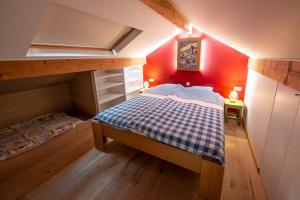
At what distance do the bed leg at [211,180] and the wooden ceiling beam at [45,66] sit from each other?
220 cm

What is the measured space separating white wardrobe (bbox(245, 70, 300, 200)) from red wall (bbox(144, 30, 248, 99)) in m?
1.26

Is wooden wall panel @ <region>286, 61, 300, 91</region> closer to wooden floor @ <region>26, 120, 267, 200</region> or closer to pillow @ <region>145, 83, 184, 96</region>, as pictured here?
wooden floor @ <region>26, 120, 267, 200</region>

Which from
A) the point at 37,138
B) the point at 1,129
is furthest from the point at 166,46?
the point at 1,129

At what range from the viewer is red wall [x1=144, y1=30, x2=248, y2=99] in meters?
3.07

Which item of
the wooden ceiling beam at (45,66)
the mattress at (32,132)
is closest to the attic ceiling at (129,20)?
the wooden ceiling beam at (45,66)

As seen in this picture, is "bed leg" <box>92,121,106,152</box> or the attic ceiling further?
"bed leg" <box>92,121,106,152</box>

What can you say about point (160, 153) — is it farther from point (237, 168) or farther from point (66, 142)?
point (66, 142)

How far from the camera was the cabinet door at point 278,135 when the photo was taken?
1187mm

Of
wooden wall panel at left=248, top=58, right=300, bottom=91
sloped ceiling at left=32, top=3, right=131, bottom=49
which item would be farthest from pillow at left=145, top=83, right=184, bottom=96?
wooden wall panel at left=248, top=58, right=300, bottom=91

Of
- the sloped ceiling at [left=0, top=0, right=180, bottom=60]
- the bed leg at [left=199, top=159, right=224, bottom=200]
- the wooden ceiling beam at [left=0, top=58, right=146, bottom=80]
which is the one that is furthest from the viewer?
the wooden ceiling beam at [left=0, top=58, right=146, bottom=80]

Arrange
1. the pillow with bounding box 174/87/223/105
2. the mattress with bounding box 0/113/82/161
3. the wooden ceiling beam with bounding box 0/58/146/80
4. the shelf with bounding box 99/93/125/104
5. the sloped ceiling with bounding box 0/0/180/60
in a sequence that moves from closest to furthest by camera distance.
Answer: the sloped ceiling with bounding box 0/0/180/60, the wooden ceiling beam with bounding box 0/58/146/80, the mattress with bounding box 0/113/82/161, the pillow with bounding box 174/87/223/105, the shelf with bounding box 99/93/125/104

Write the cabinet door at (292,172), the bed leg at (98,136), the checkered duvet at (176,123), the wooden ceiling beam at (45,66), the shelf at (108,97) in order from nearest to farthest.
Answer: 1. the cabinet door at (292,172)
2. the checkered duvet at (176,123)
3. the wooden ceiling beam at (45,66)
4. the bed leg at (98,136)
5. the shelf at (108,97)

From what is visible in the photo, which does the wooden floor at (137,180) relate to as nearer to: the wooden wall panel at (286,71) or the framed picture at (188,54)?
the wooden wall panel at (286,71)

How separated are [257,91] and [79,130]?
10.3 feet
